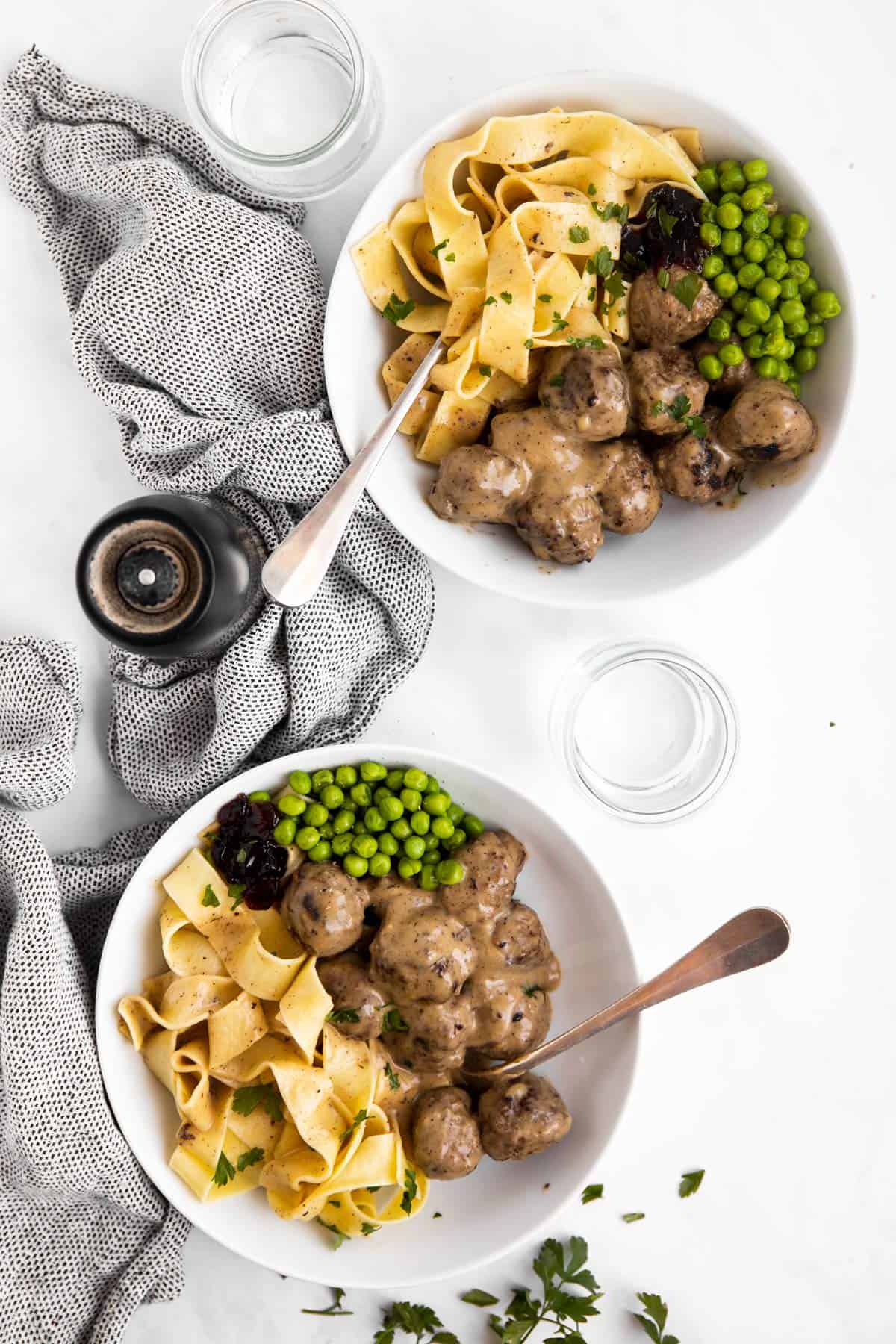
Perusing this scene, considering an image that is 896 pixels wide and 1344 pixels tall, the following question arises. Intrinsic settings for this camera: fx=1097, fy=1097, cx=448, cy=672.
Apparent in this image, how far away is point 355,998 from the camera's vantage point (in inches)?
125

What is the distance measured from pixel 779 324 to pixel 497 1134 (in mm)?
2450

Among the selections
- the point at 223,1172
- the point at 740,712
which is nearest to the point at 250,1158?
the point at 223,1172

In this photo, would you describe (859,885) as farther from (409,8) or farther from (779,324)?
(409,8)

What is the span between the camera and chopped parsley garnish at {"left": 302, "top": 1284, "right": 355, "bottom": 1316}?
3.64 m

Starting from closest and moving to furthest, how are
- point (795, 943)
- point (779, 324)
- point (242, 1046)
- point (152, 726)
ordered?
1. point (779, 324)
2. point (242, 1046)
3. point (152, 726)
4. point (795, 943)

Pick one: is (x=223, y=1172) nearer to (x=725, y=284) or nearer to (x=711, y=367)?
(x=711, y=367)

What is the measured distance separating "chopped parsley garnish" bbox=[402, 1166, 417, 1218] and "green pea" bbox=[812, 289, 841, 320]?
275 cm

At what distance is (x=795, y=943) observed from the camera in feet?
12.2

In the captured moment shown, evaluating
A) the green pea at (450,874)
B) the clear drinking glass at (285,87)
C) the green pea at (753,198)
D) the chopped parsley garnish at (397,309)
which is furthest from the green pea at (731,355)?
the green pea at (450,874)

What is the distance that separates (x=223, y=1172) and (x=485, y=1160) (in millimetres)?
821

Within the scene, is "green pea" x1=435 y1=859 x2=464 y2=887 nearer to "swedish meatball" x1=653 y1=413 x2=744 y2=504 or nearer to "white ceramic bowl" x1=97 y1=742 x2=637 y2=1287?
"white ceramic bowl" x1=97 y1=742 x2=637 y2=1287

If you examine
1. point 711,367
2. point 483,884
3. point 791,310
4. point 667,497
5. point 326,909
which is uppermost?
point 791,310

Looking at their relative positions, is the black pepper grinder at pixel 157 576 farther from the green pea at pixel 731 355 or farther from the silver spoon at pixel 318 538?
Answer: the green pea at pixel 731 355

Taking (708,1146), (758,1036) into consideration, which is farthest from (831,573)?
(708,1146)
